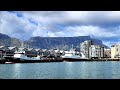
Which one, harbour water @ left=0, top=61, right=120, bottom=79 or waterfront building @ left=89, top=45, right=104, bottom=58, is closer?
harbour water @ left=0, top=61, right=120, bottom=79

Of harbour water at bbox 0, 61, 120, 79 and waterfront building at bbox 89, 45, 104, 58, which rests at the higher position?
waterfront building at bbox 89, 45, 104, 58

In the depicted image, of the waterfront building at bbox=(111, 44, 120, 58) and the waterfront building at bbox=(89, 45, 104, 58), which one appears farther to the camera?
the waterfront building at bbox=(89, 45, 104, 58)

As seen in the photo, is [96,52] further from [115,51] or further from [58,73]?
[58,73]

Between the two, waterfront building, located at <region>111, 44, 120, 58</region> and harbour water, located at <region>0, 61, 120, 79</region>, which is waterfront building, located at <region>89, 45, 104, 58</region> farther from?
harbour water, located at <region>0, 61, 120, 79</region>

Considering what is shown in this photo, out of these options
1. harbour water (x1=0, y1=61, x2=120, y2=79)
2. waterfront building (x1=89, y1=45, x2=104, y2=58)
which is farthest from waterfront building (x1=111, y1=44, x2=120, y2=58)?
harbour water (x1=0, y1=61, x2=120, y2=79)

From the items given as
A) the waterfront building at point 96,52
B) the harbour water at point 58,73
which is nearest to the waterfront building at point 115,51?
the waterfront building at point 96,52

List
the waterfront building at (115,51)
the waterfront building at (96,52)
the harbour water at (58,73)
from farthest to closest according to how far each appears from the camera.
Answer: the waterfront building at (96,52) → the waterfront building at (115,51) → the harbour water at (58,73)

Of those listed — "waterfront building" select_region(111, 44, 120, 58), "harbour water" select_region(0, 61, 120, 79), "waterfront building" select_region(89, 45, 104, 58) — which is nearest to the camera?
"harbour water" select_region(0, 61, 120, 79)

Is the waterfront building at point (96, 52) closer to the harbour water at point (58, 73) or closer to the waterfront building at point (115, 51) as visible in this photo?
the waterfront building at point (115, 51)

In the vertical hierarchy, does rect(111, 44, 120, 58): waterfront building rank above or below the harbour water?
above

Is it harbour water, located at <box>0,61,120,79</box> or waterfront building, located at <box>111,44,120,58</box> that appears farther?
waterfront building, located at <box>111,44,120,58</box>

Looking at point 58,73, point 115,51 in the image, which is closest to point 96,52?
point 115,51

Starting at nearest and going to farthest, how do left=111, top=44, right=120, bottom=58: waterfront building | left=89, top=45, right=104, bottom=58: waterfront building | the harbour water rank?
1. the harbour water
2. left=111, top=44, right=120, bottom=58: waterfront building
3. left=89, top=45, right=104, bottom=58: waterfront building
